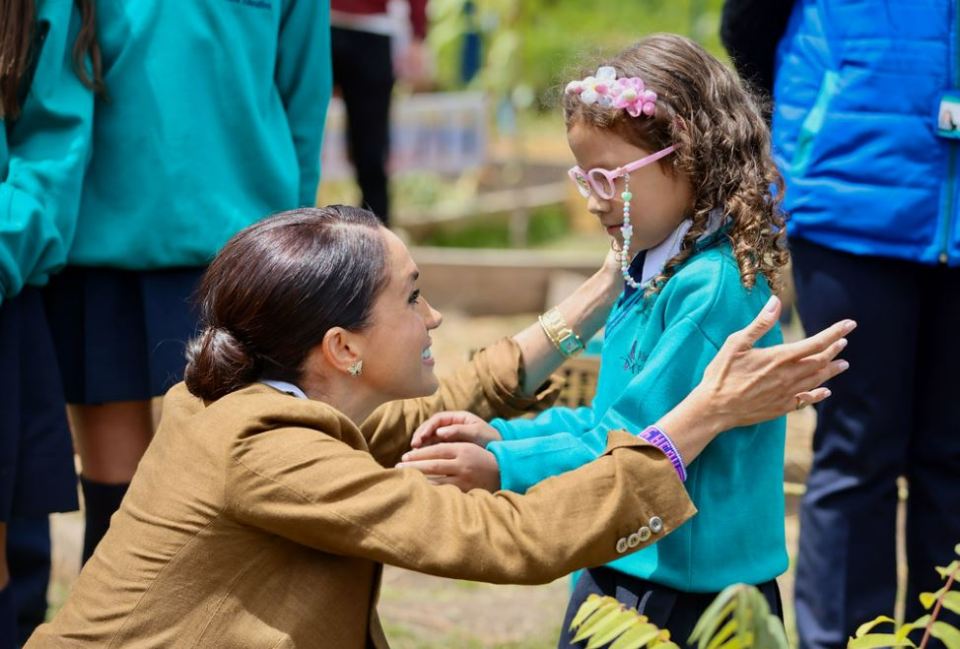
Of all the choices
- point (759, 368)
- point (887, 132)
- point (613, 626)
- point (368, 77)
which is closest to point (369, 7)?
point (368, 77)

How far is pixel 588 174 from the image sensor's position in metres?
→ 2.29

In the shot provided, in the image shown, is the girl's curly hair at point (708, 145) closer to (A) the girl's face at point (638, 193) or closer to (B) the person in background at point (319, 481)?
(A) the girl's face at point (638, 193)

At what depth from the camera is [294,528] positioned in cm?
195

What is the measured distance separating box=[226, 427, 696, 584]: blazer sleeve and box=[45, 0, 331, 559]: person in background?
0.92m

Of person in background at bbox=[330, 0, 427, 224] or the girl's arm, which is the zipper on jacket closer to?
the girl's arm

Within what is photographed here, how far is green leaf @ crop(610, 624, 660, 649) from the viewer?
5.40 feet

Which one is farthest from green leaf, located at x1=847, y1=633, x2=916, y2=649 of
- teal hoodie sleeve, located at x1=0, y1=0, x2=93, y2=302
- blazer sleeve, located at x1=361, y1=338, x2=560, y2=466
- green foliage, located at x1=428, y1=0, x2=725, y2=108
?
green foliage, located at x1=428, y1=0, x2=725, y2=108

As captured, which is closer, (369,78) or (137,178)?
(137,178)

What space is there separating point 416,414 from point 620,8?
12.0 m

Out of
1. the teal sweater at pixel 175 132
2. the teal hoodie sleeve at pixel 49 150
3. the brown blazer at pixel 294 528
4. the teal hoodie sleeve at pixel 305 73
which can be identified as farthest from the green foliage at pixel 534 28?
the brown blazer at pixel 294 528

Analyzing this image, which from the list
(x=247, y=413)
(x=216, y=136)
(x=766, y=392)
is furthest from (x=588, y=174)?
(x=216, y=136)

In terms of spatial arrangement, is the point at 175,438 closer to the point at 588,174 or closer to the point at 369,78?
the point at 588,174

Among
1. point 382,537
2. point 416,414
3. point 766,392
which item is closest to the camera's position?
point 382,537

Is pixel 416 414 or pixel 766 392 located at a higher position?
pixel 766 392
